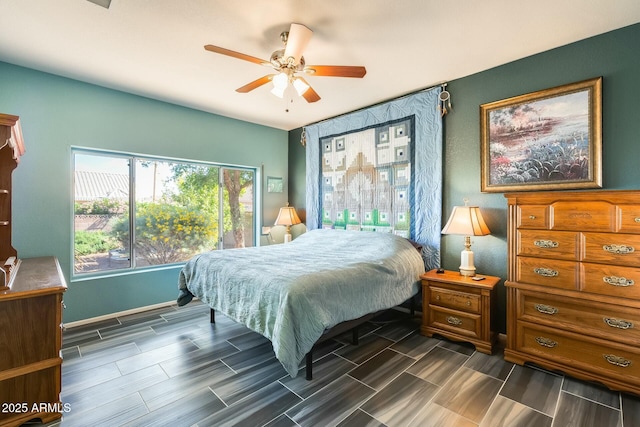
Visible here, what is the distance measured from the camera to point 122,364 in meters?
2.33

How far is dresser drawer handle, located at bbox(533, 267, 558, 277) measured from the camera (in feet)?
7.08

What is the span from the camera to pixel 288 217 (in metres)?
4.53

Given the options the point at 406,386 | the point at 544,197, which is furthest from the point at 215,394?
the point at 544,197

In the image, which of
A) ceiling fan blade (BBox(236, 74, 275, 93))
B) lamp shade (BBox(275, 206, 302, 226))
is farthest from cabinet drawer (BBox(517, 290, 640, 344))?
lamp shade (BBox(275, 206, 302, 226))

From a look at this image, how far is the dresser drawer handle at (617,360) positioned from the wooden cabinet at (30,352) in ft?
11.4

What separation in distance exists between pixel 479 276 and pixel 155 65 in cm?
365

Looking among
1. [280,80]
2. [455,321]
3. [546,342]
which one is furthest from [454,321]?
[280,80]

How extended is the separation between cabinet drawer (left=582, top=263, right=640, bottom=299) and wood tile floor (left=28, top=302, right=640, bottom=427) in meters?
0.68

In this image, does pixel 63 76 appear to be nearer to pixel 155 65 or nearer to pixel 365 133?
pixel 155 65

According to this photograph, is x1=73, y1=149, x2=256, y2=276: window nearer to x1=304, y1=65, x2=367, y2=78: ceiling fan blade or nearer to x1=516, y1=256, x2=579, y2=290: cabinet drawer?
x1=304, y1=65, x2=367, y2=78: ceiling fan blade

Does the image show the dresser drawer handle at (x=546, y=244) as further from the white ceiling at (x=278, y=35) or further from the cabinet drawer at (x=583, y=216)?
the white ceiling at (x=278, y=35)

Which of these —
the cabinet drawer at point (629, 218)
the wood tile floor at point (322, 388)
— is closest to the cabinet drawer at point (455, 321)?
the wood tile floor at point (322, 388)

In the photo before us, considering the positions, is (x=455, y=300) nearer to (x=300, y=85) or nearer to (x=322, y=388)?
(x=322, y=388)

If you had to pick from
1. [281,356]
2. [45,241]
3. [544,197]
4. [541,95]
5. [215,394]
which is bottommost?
[215,394]
